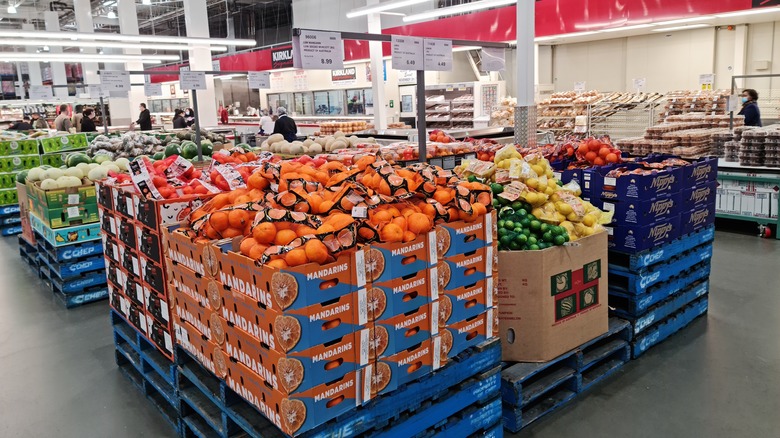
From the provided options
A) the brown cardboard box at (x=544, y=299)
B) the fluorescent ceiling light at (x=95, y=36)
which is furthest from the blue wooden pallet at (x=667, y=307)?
the fluorescent ceiling light at (x=95, y=36)

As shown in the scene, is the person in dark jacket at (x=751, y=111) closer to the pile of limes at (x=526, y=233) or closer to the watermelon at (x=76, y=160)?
the pile of limes at (x=526, y=233)

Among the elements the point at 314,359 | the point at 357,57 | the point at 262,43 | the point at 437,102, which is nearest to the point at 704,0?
the point at 437,102

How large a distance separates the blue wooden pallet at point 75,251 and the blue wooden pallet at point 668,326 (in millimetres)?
5013

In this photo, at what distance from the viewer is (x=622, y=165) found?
442 centimetres

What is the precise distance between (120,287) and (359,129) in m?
9.75

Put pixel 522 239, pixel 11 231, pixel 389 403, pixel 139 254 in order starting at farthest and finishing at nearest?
pixel 11 231
pixel 139 254
pixel 522 239
pixel 389 403

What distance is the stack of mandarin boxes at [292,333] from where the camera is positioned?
6.99 ft

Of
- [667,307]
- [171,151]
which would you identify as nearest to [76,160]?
[171,151]

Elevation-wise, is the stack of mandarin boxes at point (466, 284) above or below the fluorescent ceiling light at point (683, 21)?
below

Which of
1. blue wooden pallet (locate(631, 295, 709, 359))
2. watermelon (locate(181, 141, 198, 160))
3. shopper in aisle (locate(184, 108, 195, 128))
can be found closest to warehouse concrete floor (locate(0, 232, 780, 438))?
blue wooden pallet (locate(631, 295, 709, 359))

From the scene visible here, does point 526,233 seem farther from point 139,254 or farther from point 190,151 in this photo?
point 190,151

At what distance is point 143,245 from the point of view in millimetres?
3494

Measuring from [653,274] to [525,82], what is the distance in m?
2.69

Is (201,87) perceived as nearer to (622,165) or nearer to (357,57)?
(622,165)
